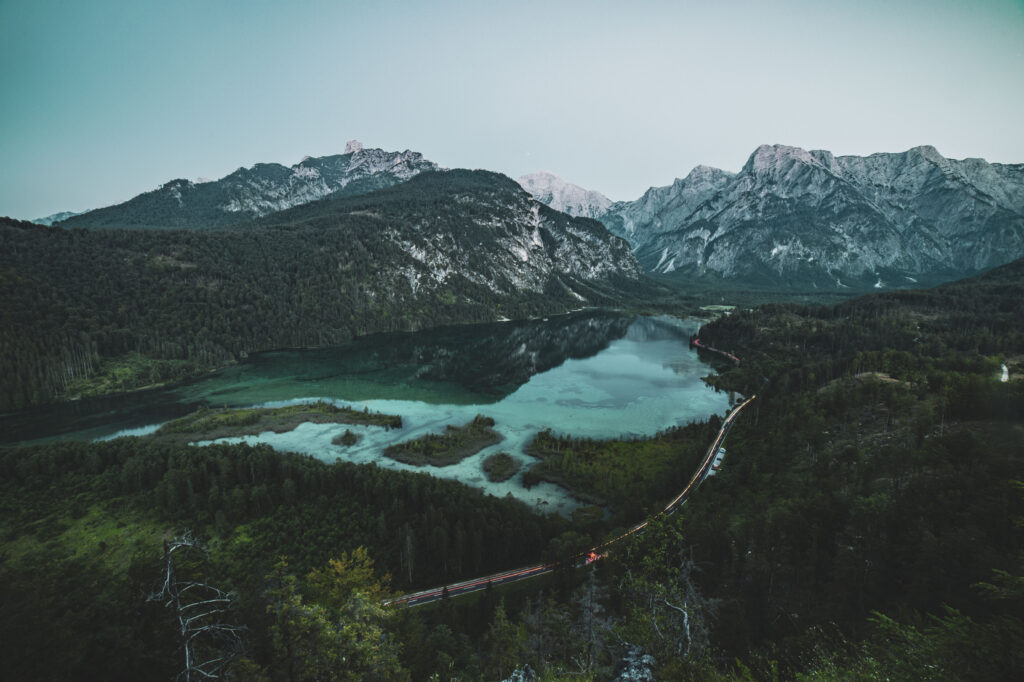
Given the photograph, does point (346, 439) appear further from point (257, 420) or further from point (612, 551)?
point (612, 551)

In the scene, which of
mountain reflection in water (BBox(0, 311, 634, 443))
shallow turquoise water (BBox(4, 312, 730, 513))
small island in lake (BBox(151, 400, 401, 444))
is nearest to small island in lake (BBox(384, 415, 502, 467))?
shallow turquoise water (BBox(4, 312, 730, 513))

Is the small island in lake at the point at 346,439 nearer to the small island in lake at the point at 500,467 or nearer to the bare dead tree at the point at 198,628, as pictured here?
the small island in lake at the point at 500,467

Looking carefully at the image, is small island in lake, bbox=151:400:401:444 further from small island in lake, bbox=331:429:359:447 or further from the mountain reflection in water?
the mountain reflection in water

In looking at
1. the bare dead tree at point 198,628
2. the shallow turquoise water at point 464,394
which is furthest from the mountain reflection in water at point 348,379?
the bare dead tree at point 198,628

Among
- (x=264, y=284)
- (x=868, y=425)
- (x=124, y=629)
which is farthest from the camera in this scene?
(x=264, y=284)

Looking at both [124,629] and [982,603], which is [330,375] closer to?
[124,629]

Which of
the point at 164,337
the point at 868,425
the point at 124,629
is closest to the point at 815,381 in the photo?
the point at 868,425
